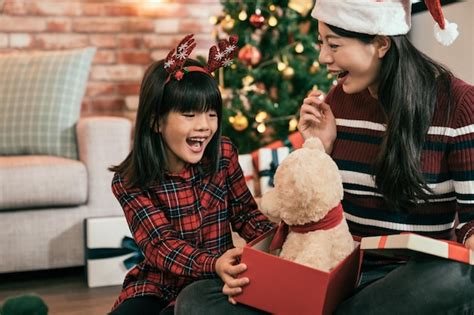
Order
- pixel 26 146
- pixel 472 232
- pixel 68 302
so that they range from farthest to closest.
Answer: pixel 26 146
pixel 68 302
pixel 472 232

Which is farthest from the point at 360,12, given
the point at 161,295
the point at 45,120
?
the point at 45,120

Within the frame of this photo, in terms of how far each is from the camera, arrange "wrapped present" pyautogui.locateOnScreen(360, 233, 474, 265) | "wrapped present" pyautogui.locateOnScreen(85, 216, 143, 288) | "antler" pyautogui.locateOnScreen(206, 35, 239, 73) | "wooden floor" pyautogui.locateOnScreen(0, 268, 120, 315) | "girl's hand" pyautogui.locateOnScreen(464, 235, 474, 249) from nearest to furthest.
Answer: "wrapped present" pyautogui.locateOnScreen(360, 233, 474, 265), "girl's hand" pyautogui.locateOnScreen(464, 235, 474, 249), "antler" pyautogui.locateOnScreen(206, 35, 239, 73), "wooden floor" pyautogui.locateOnScreen(0, 268, 120, 315), "wrapped present" pyautogui.locateOnScreen(85, 216, 143, 288)

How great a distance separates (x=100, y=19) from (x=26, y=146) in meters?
1.10

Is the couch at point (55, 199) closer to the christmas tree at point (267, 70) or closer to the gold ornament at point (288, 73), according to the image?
the christmas tree at point (267, 70)

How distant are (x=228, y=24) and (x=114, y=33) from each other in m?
0.85

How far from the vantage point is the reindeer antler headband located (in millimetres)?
1574

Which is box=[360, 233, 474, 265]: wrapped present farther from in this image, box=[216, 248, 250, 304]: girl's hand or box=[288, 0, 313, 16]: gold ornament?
box=[288, 0, 313, 16]: gold ornament

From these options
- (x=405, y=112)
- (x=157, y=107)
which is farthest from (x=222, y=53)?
(x=405, y=112)

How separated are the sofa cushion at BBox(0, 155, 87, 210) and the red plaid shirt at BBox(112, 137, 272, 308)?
1087 millimetres

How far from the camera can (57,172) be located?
8.70 ft

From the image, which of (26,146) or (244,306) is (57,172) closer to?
(26,146)

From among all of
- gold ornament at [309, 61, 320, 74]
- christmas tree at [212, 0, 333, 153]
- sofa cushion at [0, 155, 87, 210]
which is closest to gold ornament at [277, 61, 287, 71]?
christmas tree at [212, 0, 333, 153]

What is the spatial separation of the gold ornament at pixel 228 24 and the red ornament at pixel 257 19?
0.36 ft

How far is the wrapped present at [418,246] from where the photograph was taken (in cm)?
120
